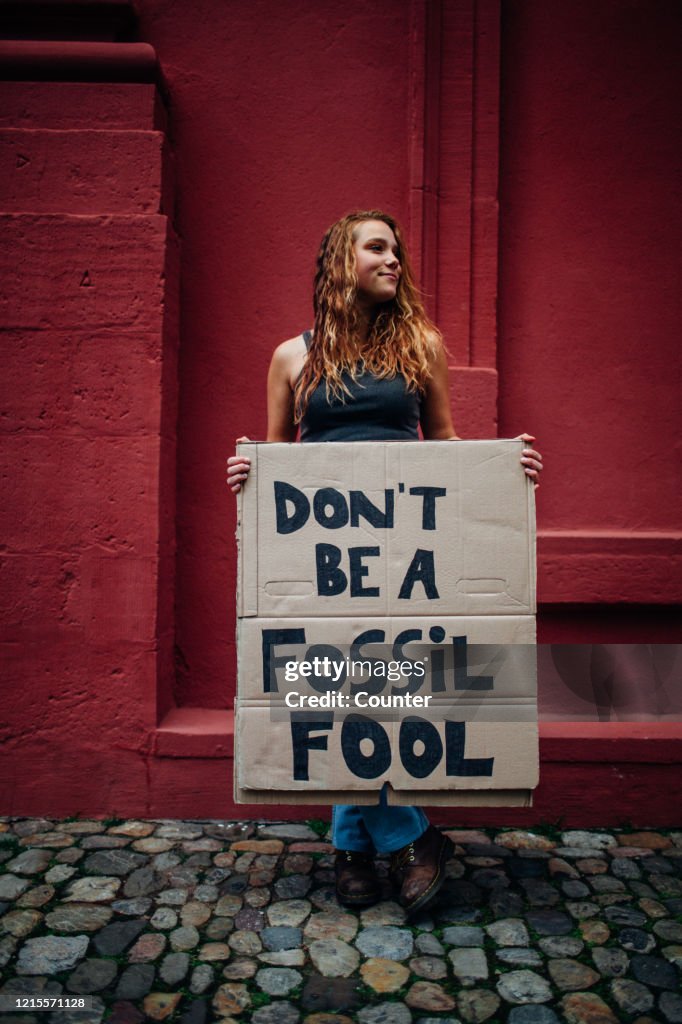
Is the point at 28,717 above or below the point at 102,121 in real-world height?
below

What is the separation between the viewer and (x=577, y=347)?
10.2ft

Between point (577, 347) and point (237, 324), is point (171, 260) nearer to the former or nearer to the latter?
point (237, 324)

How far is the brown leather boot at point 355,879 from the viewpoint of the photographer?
216 centimetres

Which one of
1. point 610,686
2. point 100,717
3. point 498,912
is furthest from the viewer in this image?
point 610,686

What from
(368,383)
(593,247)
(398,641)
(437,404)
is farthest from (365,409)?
(593,247)

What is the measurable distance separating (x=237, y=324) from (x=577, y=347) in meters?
1.43

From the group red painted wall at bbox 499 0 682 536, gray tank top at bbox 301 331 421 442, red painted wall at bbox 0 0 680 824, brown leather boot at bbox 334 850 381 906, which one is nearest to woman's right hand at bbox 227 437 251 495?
gray tank top at bbox 301 331 421 442

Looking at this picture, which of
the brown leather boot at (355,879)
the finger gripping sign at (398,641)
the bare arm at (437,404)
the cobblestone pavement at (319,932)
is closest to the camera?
the cobblestone pavement at (319,932)

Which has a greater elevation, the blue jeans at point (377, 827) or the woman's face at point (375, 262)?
the woman's face at point (375, 262)

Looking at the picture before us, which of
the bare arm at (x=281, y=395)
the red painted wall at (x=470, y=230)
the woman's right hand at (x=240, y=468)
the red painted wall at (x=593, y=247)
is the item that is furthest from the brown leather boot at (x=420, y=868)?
the red painted wall at (x=593, y=247)

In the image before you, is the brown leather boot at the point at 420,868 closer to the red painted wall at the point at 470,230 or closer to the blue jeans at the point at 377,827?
the blue jeans at the point at 377,827

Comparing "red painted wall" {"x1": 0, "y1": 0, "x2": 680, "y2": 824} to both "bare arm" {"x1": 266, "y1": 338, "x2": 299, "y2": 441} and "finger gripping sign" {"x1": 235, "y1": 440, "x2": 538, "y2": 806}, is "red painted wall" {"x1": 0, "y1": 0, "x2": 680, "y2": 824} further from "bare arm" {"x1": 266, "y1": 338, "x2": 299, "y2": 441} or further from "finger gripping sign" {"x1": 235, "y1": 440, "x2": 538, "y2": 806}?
"finger gripping sign" {"x1": 235, "y1": 440, "x2": 538, "y2": 806}

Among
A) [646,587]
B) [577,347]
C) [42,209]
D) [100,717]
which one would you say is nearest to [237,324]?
[42,209]

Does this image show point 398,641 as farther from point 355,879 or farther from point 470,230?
point 470,230
